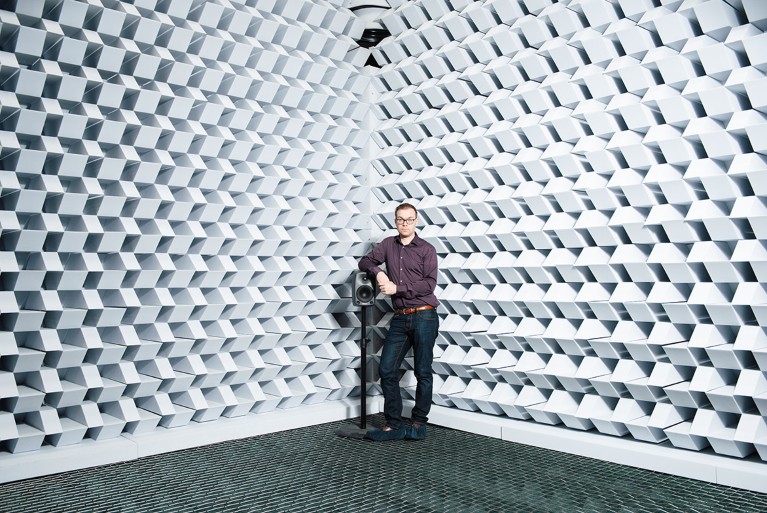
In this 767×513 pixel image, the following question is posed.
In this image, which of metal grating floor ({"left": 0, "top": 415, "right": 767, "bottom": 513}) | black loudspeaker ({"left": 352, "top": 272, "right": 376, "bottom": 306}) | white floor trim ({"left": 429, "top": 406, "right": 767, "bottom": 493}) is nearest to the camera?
metal grating floor ({"left": 0, "top": 415, "right": 767, "bottom": 513})

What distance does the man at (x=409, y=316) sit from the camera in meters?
4.83

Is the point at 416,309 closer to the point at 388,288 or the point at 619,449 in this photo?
the point at 388,288

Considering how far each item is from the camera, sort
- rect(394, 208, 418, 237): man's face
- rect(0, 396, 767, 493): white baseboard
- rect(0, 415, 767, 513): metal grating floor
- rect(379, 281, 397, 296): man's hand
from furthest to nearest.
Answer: rect(394, 208, 418, 237): man's face
rect(379, 281, 397, 296): man's hand
rect(0, 396, 767, 493): white baseboard
rect(0, 415, 767, 513): metal grating floor

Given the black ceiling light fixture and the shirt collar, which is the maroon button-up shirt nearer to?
the shirt collar

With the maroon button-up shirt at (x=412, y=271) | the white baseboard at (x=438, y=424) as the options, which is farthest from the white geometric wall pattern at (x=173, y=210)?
the maroon button-up shirt at (x=412, y=271)

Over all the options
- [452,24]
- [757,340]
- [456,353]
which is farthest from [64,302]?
[757,340]

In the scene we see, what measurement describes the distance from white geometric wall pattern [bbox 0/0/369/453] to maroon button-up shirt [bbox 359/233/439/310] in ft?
2.24

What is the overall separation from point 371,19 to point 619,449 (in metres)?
3.73

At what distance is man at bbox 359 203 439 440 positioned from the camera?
483 cm

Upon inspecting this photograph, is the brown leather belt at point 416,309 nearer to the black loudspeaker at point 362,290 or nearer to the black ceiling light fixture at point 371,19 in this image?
the black loudspeaker at point 362,290

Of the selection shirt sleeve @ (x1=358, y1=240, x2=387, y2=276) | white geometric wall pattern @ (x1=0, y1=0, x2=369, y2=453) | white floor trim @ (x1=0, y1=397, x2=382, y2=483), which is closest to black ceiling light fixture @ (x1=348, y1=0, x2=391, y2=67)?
white geometric wall pattern @ (x1=0, y1=0, x2=369, y2=453)

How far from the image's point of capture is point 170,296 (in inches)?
180

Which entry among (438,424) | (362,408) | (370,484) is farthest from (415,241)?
(370,484)

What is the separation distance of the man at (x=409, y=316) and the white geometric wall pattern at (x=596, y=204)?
36 centimetres
